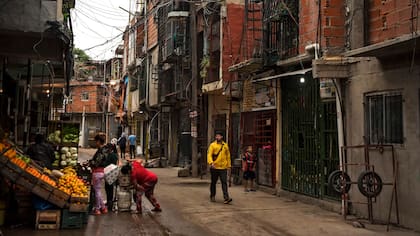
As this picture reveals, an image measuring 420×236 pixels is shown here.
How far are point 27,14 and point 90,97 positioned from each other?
4357 cm

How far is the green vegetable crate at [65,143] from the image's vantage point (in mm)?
10980

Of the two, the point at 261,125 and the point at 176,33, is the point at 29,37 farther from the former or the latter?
the point at 176,33

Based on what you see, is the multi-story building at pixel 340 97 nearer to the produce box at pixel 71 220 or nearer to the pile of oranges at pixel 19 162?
the produce box at pixel 71 220

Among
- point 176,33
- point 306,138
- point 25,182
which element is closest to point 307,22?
point 306,138

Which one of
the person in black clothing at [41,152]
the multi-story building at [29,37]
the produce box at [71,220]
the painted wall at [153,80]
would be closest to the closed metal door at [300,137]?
the produce box at [71,220]

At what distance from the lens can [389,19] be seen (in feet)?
29.8

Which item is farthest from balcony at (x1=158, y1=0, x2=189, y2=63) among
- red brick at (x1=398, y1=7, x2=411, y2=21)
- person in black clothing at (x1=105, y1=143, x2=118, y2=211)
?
red brick at (x1=398, y1=7, x2=411, y2=21)

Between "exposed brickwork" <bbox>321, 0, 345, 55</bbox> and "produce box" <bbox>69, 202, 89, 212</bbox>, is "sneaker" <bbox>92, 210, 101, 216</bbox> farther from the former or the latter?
"exposed brickwork" <bbox>321, 0, 345, 55</bbox>

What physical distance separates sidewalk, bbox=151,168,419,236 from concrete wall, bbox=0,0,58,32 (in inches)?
211

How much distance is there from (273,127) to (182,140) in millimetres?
10659

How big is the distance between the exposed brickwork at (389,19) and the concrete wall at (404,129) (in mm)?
553

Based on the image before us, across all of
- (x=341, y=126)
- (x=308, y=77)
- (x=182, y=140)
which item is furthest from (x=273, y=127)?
(x=182, y=140)

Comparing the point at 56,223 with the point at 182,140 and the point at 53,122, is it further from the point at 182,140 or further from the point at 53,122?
the point at 182,140

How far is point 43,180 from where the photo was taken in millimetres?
8195
